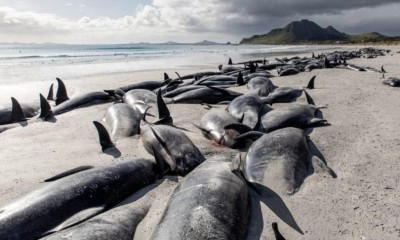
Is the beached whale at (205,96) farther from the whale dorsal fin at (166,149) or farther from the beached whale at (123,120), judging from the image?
the whale dorsal fin at (166,149)

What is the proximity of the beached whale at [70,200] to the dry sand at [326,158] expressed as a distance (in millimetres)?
631

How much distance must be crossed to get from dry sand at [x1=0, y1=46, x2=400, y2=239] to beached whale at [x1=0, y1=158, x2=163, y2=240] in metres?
0.63

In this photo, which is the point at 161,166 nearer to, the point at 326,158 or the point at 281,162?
the point at 281,162

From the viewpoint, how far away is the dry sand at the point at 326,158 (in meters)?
3.18

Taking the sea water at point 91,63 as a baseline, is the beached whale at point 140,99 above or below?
above

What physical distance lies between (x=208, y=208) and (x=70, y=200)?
4.81 ft

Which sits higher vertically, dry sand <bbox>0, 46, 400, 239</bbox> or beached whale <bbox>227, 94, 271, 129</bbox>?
beached whale <bbox>227, 94, 271, 129</bbox>

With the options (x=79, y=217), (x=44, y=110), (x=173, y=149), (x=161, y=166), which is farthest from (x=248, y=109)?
(x=44, y=110)

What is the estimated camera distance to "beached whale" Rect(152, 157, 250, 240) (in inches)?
103

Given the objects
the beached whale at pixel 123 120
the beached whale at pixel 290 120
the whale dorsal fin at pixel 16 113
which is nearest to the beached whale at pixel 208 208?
the beached whale at pixel 290 120

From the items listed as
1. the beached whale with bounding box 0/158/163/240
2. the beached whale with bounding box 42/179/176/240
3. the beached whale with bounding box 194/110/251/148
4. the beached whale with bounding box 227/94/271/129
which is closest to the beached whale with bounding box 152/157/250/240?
the beached whale with bounding box 42/179/176/240

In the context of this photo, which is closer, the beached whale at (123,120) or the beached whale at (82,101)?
the beached whale at (123,120)

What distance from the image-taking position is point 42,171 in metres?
4.57

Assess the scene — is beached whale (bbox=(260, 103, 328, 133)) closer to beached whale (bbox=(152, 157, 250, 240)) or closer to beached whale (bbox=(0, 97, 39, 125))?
beached whale (bbox=(152, 157, 250, 240))
